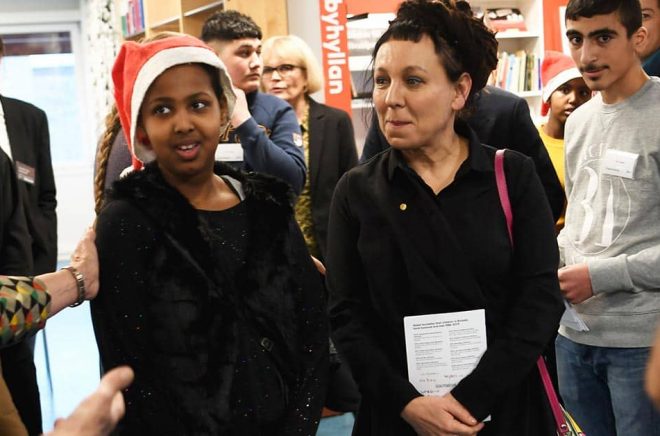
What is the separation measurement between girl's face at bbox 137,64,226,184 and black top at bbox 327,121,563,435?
0.35 meters

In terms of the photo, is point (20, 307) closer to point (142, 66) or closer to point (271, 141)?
point (142, 66)

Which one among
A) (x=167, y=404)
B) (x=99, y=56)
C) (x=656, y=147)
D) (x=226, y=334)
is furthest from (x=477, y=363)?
(x=99, y=56)

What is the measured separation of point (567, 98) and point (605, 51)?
874 mm

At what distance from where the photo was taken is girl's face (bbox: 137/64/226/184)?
1635mm

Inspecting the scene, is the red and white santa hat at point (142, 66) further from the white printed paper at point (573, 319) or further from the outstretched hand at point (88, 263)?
the white printed paper at point (573, 319)

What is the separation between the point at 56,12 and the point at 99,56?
137cm

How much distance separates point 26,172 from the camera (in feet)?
13.0

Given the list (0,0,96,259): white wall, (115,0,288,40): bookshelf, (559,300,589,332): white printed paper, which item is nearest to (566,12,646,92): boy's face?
(559,300,589,332): white printed paper

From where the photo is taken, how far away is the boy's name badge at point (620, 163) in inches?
84.0

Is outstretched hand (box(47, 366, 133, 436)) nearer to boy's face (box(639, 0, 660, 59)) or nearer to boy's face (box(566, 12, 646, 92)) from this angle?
boy's face (box(566, 12, 646, 92))

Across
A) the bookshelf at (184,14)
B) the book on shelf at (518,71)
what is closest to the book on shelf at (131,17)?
the bookshelf at (184,14)

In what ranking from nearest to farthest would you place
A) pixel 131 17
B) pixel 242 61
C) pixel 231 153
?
pixel 231 153 < pixel 242 61 < pixel 131 17

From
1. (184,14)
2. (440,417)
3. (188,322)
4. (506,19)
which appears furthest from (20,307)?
(506,19)

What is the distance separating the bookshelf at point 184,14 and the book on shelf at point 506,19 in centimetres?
215
